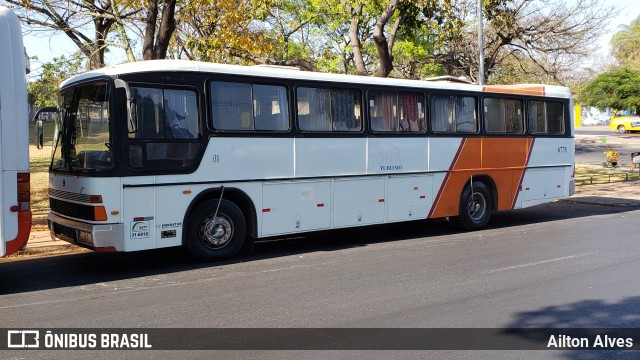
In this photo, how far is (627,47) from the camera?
7900 centimetres

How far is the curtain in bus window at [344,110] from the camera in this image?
452 inches

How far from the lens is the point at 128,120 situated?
8.88m

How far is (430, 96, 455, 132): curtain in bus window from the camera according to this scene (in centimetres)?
1309

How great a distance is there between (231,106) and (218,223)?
6.21 feet

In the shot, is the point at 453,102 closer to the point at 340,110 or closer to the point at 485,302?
the point at 340,110

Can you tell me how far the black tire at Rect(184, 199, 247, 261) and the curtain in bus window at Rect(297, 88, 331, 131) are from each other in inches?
80.0

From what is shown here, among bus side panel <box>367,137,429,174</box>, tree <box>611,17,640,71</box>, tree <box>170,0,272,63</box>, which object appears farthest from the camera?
tree <box>611,17,640,71</box>

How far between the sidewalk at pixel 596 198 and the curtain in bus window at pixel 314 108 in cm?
474

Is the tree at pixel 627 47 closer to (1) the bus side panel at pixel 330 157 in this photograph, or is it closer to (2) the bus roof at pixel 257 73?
(2) the bus roof at pixel 257 73

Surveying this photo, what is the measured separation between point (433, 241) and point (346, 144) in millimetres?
2686

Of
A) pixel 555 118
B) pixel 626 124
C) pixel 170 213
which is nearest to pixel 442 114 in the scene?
pixel 555 118

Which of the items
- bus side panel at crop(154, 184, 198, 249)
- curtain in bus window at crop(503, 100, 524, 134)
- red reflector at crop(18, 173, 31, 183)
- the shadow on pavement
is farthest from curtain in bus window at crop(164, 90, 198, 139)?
curtain in bus window at crop(503, 100, 524, 134)

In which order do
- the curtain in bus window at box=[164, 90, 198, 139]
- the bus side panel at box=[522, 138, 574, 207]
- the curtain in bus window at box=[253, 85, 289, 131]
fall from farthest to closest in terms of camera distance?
the bus side panel at box=[522, 138, 574, 207]
the curtain in bus window at box=[253, 85, 289, 131]
the curtain in bus window at box=[164, 90, 198, 139]

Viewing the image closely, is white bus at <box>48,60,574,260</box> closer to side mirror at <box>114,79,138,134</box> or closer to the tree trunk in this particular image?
side mirror at <box>114,79,138,134</box>
